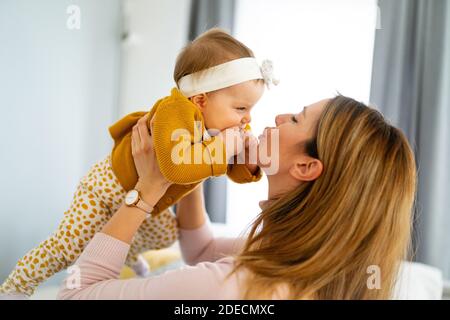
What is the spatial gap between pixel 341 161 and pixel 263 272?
0.30 meters

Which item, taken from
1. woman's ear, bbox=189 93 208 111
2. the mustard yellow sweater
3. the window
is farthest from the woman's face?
the window

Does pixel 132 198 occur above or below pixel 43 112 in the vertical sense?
below

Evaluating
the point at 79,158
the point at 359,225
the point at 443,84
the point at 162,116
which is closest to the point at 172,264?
the point at 79,158

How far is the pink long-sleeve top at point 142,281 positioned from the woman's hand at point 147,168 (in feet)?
0.53

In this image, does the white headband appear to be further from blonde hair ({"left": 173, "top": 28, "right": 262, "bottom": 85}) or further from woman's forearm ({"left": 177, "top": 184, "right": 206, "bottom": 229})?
woman's forearm ({"left": 177, "top": 184, "right": 206, "bottom": 229})

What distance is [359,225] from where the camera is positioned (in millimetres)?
911

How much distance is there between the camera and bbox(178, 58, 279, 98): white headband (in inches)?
48.6

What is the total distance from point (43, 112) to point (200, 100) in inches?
32.5

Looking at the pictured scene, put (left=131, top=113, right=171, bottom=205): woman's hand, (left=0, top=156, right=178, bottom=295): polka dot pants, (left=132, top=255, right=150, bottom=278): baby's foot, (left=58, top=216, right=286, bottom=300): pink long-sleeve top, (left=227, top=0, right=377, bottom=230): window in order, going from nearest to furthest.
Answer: (left=58, top=216, right=286, bottom=300): pink long-sleeve top, (left=131, top=113, right=171, bottom=205): woman's hand, (left=0, top=156, right=178, bottom=295): polka dot pants, (left=132, top=255, right=150, bottom=278): baby's foot, (left=227, top=0, right=377, bottom=230): window

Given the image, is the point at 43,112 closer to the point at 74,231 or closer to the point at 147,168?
the point at 74,231

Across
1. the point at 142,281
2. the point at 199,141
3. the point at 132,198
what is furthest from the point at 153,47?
the point at 142,281

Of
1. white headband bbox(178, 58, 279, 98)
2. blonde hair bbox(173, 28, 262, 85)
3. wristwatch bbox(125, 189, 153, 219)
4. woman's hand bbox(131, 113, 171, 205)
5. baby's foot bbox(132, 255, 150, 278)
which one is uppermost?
blonde hair bbox(173, 28, 262, 85)

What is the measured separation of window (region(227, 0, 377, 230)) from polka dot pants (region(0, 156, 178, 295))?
1.29 m

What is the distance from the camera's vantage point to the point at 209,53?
4.11 ft
